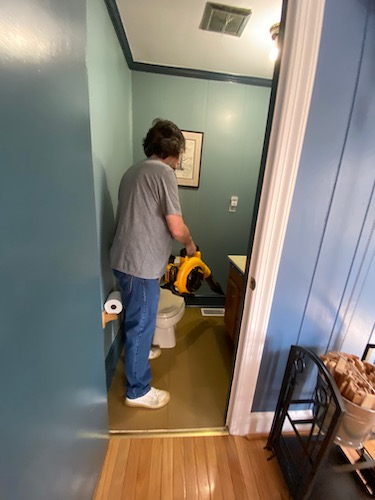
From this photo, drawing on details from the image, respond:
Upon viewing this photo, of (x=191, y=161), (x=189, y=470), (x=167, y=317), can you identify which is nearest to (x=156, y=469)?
(x=189, y=470)

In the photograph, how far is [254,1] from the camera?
1.14 meters

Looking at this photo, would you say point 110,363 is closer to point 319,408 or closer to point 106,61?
point 319,408

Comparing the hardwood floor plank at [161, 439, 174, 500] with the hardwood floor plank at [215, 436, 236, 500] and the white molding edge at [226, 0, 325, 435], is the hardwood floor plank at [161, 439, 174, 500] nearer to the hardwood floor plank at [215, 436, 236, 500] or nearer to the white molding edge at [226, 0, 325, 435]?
the hardwood floor plank at [215, 436, 236, 500]

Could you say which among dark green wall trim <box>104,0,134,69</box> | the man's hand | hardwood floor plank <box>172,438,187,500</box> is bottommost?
hardwood floor plank <box>172,438,187,500</box>

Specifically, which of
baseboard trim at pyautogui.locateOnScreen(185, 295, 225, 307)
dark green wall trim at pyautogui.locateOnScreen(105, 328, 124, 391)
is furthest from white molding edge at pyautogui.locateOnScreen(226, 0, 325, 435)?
baseboard trim at pyautogui.locateOnScreen(185, 295, 225, 307)

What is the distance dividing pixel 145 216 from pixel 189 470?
49.8 inches

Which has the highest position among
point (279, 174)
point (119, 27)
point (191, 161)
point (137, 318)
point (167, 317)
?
point (119, 27)

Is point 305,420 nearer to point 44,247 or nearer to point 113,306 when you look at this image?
point 113,306

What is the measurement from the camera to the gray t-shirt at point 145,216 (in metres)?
1.14

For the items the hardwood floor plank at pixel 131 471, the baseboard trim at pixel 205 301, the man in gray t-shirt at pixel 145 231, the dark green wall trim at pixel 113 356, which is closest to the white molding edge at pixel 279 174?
the man in gray t-shirt at pixel 145 231

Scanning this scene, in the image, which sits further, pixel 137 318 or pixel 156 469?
pixel 137 318

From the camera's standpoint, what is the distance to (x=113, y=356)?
155cm

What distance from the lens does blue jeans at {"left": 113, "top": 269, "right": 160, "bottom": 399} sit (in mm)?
1217

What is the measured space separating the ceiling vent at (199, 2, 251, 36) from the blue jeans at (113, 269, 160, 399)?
1516 millimetres
